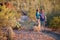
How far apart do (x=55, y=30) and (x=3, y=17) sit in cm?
767

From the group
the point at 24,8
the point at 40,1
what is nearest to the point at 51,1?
the point at 40,1

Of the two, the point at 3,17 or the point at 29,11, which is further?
the point at 29,11

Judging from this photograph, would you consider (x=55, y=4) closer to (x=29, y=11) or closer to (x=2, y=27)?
(x=29, y=11)

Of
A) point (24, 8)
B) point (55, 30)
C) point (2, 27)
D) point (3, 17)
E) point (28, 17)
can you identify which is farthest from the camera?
point (24, 8)

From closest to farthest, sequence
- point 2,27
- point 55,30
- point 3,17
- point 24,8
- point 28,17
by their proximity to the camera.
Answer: point 3,17
point 2,27
point 55,30
point 28,17
point 24,8

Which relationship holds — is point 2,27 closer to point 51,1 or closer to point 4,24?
point 4,24

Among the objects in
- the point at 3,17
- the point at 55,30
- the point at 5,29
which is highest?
the point at 3,17

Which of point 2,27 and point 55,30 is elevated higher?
point 2,27

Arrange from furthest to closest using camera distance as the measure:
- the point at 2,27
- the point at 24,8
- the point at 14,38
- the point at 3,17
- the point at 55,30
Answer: the point at 24,8 → the point at 55,30 → the point at 14,38 → the point at 2,27 → the point at 3,17

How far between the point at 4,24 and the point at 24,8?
40.4 feet

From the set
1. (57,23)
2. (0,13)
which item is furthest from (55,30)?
(0,13)

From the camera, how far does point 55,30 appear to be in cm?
1750

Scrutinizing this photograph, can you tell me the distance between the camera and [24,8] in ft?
75.5

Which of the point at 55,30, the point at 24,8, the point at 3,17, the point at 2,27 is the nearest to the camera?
the point at 3,17
